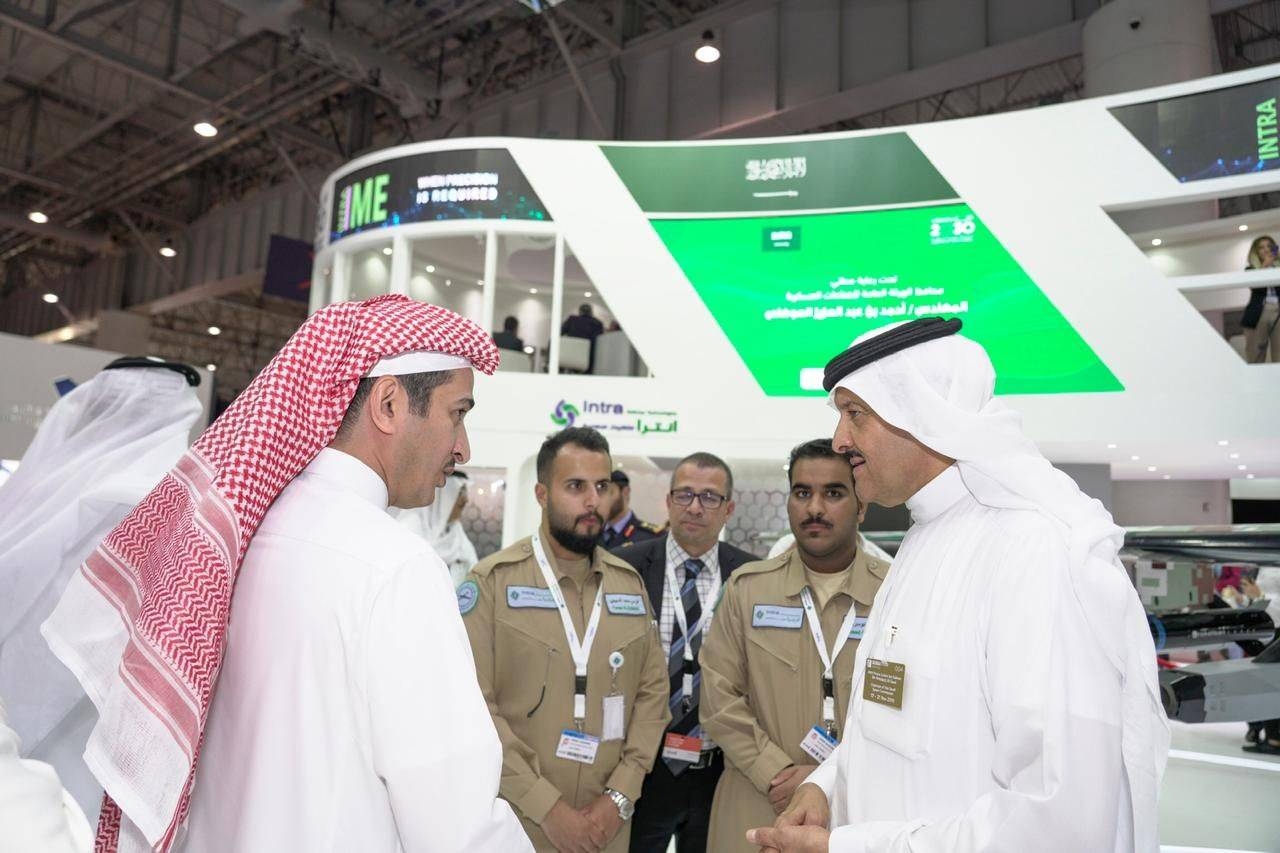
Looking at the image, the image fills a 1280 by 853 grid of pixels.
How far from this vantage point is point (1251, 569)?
256cm

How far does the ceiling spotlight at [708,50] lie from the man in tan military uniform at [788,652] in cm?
1011

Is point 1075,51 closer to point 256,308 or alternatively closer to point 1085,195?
point 1085,195

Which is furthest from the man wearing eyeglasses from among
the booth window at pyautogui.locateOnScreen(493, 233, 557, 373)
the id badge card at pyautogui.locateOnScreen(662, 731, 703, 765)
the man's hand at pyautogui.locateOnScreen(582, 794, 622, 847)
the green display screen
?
the booth window at pyautogui.locateOnScreen(493, 233, 557, 373)

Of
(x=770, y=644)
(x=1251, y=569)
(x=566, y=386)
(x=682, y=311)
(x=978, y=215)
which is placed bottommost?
(x=770, y=644)

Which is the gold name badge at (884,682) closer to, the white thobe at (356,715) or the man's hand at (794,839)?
the man's hand at (794,839)

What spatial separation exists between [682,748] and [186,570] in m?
2.09

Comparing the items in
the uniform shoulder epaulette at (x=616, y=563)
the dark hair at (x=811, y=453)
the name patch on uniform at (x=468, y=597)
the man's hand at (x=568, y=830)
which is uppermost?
the dark hair at (x=811, y=453)

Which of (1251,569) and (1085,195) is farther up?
(1085,195)

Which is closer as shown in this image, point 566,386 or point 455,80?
point 566,386

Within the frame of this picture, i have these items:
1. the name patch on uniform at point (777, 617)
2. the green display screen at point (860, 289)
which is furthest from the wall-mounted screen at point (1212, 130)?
the name patch on uniform at point (777, 617)

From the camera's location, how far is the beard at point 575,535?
2805mm

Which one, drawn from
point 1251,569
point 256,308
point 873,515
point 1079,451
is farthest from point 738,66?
point 256,308

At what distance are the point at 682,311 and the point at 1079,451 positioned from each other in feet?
13.3

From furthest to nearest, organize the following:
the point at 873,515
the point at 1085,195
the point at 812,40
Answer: the point at 812,40 < the point at 1085,195 < the point at 873,515
